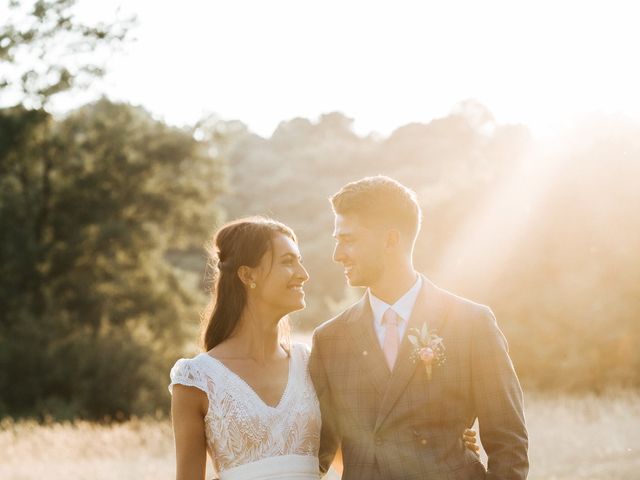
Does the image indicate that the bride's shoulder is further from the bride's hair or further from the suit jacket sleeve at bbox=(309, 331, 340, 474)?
the suit jacket sleeve at bbox=(309, 331, 340, 474)

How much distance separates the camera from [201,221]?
26.9 m

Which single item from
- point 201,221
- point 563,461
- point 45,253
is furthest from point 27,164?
point 563,461

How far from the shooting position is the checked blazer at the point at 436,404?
3656 millimetres

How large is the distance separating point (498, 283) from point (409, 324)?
1235 centimetres

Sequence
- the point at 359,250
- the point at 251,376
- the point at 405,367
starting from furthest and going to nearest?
the point at 251,376 < the point at 359,250 < the point at 405,367

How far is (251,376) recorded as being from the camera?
4137 mm

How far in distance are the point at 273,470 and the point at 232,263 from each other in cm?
101

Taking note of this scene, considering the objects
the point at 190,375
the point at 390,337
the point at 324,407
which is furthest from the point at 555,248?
the point at 190,375

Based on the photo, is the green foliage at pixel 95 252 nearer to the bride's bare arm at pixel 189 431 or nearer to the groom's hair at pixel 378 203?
the bride's bare arm at pixel 189 431

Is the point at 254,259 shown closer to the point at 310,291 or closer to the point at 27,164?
the point at 27,164

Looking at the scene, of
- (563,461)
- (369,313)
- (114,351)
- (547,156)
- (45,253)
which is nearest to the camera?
(369,313)

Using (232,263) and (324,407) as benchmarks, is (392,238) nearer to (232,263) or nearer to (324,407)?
(232,263)

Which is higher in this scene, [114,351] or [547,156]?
[547,156]

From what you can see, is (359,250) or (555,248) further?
(555,248)
